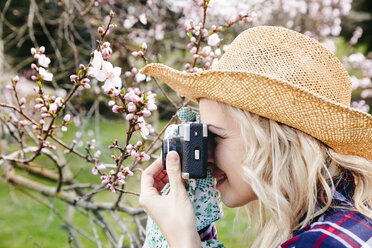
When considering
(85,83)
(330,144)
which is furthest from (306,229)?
(85,83)

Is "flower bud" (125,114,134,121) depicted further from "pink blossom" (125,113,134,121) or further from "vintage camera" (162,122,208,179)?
"vintage camera" (162,122,208,179)

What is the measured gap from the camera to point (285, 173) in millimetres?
1115

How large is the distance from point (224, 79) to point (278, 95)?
17 cm

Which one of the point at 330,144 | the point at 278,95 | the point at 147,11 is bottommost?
the point at 330,144

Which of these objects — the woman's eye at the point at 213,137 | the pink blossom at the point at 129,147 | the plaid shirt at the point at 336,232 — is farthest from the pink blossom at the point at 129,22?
the plaid shirt at the point at 336,232

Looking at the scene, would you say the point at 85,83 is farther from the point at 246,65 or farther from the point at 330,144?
the point at 330,144

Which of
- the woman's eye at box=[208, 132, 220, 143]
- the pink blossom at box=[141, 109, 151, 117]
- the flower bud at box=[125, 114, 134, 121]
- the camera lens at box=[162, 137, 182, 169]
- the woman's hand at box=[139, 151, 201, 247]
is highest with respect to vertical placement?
the pink blossom at box=[141, 109, 151, 117]

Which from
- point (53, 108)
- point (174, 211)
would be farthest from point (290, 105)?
point (53, 108)

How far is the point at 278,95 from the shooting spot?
3.27ft

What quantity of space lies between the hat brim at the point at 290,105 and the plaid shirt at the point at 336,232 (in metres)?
0.23

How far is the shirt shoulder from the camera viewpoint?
3.08ft

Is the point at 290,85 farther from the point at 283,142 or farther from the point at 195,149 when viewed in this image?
the point at 195,149

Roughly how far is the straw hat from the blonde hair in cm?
4

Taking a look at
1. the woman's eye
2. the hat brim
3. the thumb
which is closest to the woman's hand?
the thumb
